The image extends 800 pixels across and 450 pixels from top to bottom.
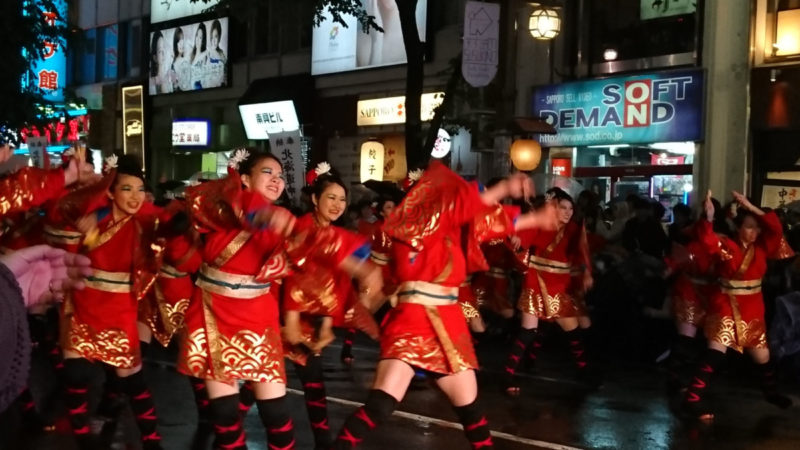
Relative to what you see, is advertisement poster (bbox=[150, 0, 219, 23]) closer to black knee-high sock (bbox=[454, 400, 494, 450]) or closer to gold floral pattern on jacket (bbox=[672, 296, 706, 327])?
gold floral pattern on jacket (bbox=[672, 296, 706, 327])

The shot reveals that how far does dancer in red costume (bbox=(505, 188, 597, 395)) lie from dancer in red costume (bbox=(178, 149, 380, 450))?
4.29 meters

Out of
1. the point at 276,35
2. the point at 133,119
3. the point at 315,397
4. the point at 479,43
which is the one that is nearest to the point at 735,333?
the point at 315,397

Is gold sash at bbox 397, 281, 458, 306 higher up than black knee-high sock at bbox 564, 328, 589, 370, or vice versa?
gold sash at bbox 397, 281, 458, 306

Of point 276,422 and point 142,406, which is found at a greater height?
point 276,422

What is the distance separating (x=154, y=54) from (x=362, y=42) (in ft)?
32.6

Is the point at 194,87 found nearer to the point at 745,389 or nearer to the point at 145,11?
the point at 145,11

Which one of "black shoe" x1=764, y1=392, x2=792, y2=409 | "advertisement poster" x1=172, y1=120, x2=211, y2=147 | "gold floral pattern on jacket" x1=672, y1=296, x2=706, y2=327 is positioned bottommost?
"black shoe" x1=764, y1=392, x2=792, y2=409

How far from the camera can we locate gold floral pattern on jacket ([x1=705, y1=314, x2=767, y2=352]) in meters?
8.75

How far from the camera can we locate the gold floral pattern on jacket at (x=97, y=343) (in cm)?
663

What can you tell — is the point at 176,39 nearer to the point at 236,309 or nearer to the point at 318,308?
the point at 318,308

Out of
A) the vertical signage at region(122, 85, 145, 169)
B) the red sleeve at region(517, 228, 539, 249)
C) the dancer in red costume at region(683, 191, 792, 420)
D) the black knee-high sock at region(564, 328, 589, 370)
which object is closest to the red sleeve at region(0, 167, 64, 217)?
the red sleeve at region(517, 228, 539, 249)

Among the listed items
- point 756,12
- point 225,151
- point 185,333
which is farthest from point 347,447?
point 225,151

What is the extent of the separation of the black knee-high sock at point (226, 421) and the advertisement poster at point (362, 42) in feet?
54.3

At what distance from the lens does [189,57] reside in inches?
1197
